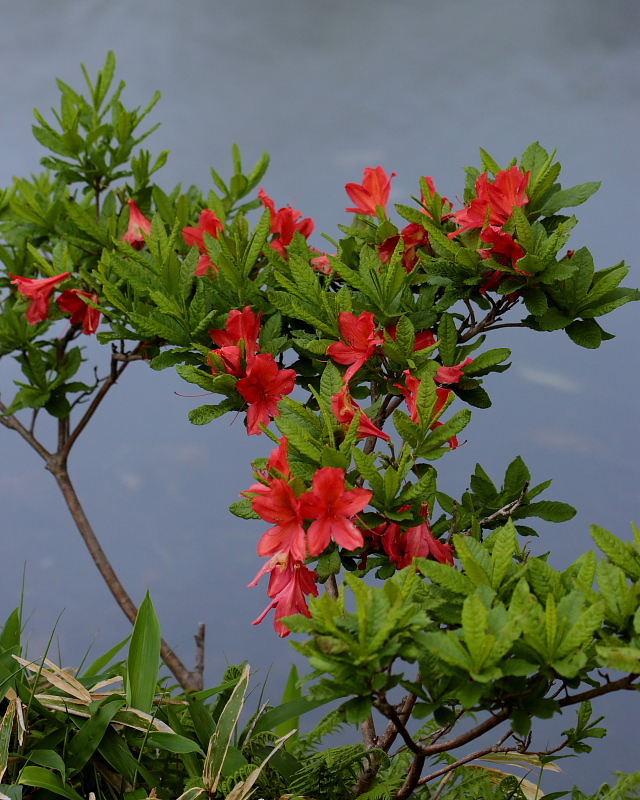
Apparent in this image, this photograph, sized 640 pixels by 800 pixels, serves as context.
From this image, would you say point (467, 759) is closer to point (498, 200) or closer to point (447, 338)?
point (447, 338)

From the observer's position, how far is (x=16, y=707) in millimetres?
1493

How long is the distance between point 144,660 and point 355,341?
2.65ft

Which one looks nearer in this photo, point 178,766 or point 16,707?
point 16,707

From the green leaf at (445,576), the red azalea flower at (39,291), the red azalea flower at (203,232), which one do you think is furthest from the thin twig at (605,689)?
the red azalea flower at (39,291)

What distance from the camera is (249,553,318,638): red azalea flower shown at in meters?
1.19

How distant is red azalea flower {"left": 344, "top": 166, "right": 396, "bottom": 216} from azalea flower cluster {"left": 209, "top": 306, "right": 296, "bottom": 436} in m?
0.40

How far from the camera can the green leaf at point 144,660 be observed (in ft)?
5.12

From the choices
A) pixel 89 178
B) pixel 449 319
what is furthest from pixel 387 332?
pixel 89 178

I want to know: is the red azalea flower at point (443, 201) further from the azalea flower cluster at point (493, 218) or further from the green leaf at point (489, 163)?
the green leaf at point (489, 163)

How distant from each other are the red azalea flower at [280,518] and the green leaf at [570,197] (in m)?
0.79

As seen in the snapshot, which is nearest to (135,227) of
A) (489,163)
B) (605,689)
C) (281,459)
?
(489,163)

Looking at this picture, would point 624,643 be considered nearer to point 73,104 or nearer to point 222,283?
point 222,283

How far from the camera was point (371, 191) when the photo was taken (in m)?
1.69

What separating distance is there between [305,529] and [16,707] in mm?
805
